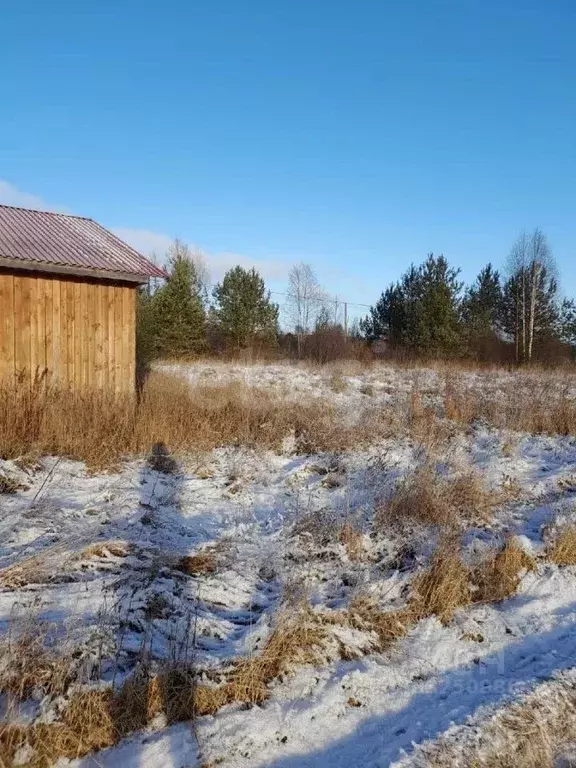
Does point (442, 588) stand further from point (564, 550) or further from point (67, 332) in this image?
point (67, 332)

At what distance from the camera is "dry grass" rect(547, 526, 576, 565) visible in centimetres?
Result: 446

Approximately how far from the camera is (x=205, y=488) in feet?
19.2

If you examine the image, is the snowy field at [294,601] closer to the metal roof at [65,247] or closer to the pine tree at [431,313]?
the metal roof at [65,247]

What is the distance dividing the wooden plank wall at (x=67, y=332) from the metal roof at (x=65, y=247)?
318 mm

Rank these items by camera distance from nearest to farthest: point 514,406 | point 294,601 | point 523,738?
point 523,738
point 294,601
point 514,406

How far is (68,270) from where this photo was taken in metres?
7.93

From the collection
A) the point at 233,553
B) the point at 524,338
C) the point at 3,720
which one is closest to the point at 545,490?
the point at 233,553

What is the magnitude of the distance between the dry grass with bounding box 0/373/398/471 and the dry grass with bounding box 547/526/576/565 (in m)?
3.23

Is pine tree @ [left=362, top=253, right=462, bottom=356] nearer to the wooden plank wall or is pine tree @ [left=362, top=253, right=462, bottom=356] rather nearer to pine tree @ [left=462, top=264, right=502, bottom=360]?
pine tree @ [left=462, top=264, right=502, bottom=360]

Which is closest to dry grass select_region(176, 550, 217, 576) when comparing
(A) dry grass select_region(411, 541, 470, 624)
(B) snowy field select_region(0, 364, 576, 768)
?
(B) snowy field select_region(0, 364, 576, 768)

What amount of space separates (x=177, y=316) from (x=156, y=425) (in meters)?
17.1

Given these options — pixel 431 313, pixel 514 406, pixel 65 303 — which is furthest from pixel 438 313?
pixel 65 303

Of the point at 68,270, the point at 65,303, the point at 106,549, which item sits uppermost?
the point at 68,270

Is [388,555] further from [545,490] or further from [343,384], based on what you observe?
[343,384]
